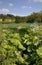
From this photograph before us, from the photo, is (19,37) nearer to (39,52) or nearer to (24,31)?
(24,31)

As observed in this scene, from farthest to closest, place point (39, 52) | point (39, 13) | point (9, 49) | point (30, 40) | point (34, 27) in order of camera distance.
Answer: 1. point (39, 13)
2. point (34, 27)
3. point (30, 40)
4. point (9, 49)
5. point (39, 52)

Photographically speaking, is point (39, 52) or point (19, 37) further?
point (19, 37)

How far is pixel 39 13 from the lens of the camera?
9477mm

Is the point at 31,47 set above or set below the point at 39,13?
below

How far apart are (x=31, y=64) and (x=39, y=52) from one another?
43 centimetres

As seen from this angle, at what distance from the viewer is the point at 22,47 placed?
5.29 meters

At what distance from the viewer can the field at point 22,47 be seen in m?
4.76

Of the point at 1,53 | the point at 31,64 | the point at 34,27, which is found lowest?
the point at 31,64

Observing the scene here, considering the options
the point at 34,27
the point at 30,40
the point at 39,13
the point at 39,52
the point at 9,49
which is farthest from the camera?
the point at 39,13

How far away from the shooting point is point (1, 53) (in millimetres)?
4844

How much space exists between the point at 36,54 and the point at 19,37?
34.7 inches

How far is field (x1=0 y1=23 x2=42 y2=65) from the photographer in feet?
15.6

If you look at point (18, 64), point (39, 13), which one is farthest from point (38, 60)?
point (39, 13)

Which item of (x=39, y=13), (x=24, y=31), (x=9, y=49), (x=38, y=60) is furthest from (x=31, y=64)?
(x=39, y=13)
